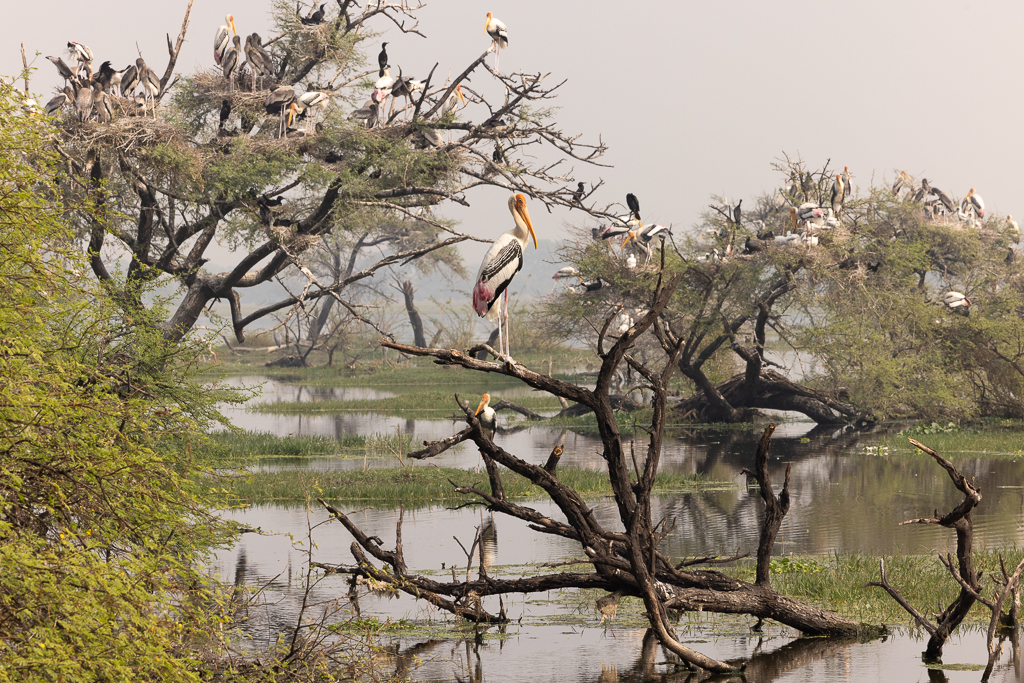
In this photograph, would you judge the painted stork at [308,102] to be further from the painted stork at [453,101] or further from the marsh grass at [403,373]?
the marsh grass at [403,373]

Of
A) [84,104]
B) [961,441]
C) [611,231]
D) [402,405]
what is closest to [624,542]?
[84,104]

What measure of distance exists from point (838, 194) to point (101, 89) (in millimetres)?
20427

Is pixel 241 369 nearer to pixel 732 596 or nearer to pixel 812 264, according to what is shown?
pixel 812 264

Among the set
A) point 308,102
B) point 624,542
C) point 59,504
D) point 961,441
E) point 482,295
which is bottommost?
point 961,441

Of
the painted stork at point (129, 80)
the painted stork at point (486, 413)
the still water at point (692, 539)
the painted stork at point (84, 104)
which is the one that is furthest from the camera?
the painted stork at point (129, 80)

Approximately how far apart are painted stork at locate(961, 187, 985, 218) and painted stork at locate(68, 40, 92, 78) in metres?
31.3

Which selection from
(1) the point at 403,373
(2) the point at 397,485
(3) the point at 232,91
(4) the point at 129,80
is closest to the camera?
(2) the point at 397,485

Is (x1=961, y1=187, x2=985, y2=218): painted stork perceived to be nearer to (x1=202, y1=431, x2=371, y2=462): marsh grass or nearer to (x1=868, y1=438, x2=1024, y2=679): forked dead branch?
(x1=202, y1=431, x2=371, y2=462): marsh grass

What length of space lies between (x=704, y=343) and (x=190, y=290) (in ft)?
56.5

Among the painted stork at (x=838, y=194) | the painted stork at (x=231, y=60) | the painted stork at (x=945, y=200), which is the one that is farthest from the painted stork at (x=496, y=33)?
the painted stork at (x=945, y=200)

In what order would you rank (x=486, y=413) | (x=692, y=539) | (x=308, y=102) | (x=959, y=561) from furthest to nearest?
(x=308, y=102) → (x=486, y=413) → (x=692, y=539) → (x=959, y=561)

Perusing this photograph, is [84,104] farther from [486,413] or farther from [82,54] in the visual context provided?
[486,413]

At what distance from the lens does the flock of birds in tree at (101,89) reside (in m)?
20.6

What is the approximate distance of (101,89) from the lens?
68.9ft
